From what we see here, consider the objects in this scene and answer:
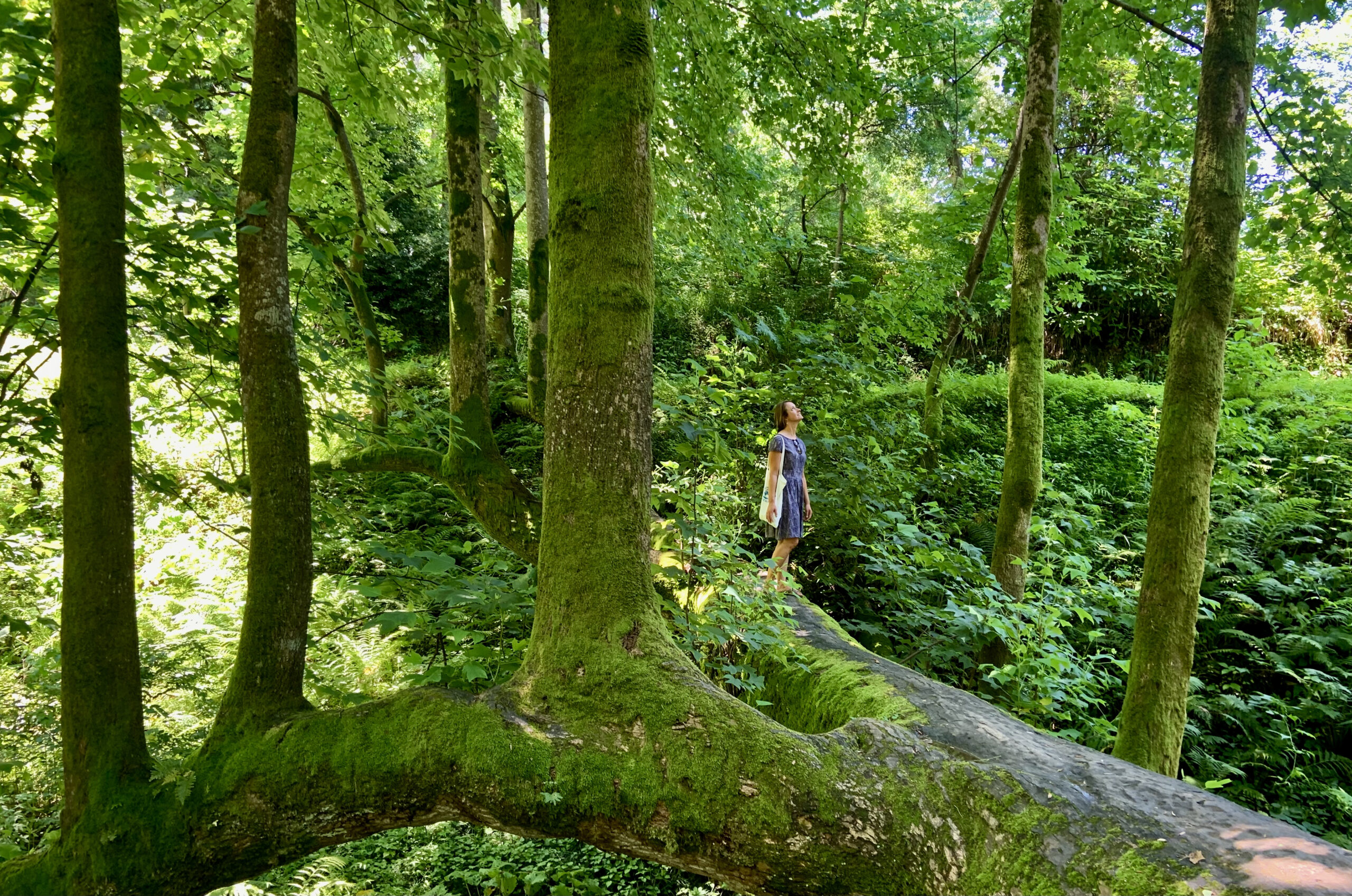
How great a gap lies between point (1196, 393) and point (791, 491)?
9.99 ft

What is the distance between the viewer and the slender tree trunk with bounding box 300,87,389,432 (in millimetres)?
3496

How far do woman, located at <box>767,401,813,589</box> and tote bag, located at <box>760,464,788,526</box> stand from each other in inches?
0.5

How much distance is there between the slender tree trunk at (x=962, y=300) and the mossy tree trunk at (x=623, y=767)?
17.5 ft

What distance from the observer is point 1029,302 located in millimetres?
6031

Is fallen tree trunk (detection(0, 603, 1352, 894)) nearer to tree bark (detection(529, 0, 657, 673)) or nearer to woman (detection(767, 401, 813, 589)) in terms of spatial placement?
tree bark (detection(529, 0, 657, 673))

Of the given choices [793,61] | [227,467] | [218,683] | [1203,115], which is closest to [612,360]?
[1203,115]

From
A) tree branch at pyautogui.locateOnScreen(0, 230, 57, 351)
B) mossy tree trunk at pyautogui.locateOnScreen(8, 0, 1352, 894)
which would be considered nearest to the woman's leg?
mossy tree trunk at pyautogui.locateOnScreen(8, 0, 1352, 894)

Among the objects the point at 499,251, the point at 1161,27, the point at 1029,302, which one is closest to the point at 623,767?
the point at 1029,302

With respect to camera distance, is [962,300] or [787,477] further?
[962,300]

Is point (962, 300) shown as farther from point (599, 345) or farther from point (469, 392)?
point (599, 345)

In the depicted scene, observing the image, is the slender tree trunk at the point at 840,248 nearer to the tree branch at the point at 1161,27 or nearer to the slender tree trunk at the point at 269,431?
the tree branch at the point at 1161,27

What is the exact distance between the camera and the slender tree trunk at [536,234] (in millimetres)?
9000

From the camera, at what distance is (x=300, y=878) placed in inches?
161

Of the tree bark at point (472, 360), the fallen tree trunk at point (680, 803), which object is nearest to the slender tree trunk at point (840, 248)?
the tree bark at point (472, 360)
